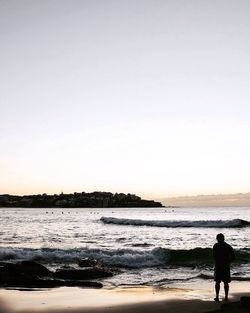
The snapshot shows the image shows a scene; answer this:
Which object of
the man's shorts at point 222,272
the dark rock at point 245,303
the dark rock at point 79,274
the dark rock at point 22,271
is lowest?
the dark rock at point 79,274

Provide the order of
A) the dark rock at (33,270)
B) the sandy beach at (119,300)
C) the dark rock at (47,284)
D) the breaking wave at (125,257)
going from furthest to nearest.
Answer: the breaking wave at (125,257) → the dark rock at (33,270) → the dark rock at (47,284) → the sandy beach at (119,300)

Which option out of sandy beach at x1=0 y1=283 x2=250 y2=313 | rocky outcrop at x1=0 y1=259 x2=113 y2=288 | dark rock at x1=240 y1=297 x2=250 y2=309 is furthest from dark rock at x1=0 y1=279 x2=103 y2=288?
dark rock at x1=240 y1=297 x2=250 y2=309

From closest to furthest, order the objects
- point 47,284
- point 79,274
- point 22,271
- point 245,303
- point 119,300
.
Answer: point 245,303, point 119,300, point 47,284, point 22,271, point 79,274

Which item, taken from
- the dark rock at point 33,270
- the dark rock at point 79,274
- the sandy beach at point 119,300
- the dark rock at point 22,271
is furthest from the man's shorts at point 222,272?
the dark rock at point 33,270

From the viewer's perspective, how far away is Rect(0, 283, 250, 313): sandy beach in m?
10.4

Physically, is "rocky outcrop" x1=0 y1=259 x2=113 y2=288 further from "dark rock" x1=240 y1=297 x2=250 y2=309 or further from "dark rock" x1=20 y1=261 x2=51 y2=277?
"dark rock" x1=240 y1=297 x2=250 y2=309

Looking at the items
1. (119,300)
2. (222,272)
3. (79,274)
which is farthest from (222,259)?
(79,274)

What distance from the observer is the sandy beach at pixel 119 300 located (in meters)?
10.4

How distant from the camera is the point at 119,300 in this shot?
38.9 feet

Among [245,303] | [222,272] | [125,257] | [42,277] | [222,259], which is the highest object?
[222,259]

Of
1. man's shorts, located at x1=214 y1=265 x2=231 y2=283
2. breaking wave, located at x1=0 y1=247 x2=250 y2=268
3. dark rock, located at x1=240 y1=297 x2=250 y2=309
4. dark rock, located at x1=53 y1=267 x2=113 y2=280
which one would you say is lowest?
breaking wave, located at x1=0 y1=247 x2=250 y2=268

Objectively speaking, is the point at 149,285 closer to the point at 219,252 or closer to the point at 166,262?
the point at 219,252

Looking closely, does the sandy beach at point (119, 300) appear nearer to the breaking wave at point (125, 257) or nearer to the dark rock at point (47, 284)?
the dark rock at point (47, 284)

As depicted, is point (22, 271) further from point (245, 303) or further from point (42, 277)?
point (245, 303)
